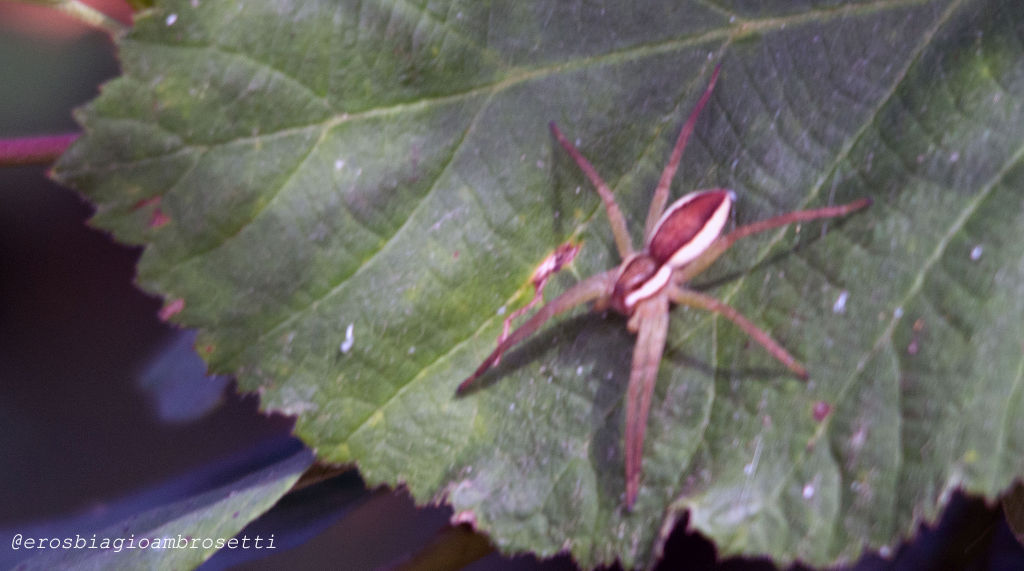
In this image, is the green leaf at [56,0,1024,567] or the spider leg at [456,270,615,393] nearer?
the green leaf at [56,0,1024,567]

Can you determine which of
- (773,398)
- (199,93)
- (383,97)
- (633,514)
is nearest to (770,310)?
(773,398)

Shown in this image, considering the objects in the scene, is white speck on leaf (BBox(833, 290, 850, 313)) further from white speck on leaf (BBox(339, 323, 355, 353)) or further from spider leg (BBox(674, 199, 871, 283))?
white speck on leaf (BBox(339, 323, 355, 353))

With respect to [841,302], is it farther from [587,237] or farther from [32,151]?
[32,151]

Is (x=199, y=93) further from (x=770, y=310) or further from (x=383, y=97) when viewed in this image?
(x=770, y=310)

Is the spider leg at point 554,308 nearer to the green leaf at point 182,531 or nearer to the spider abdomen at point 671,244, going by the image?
the spider abdomen at point 671,244

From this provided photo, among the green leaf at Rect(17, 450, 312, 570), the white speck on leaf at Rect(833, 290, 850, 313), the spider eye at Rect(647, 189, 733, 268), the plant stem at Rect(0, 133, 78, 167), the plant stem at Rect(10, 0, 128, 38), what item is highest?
the plant stem at Rect(10, 0, 128, 38)

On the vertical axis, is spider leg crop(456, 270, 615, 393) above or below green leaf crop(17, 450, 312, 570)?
above

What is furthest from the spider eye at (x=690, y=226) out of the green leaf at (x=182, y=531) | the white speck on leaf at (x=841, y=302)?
the green leaf at (x=182, y=531)

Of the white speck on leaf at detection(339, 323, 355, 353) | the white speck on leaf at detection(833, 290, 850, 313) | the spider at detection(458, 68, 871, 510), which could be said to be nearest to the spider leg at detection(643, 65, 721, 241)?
the spider at detection(458, 68, 871, 510)
